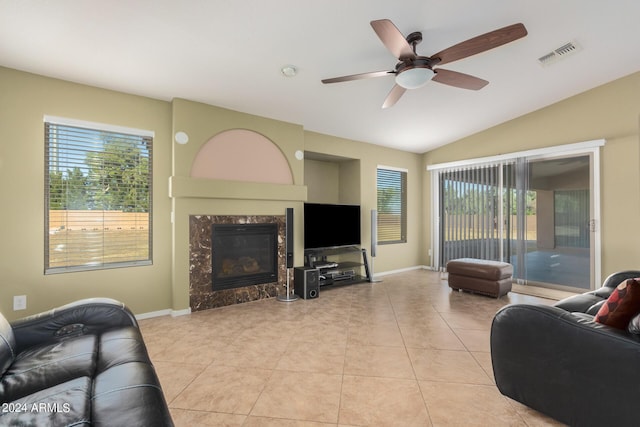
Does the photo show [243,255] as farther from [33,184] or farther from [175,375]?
[33,184]

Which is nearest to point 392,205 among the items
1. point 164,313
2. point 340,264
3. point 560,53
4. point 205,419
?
point 340,264

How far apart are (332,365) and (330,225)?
267cm

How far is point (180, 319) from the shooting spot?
342 cm

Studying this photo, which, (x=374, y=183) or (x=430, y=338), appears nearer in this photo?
(x=430, y=338)

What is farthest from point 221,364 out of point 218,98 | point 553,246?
point 553,246

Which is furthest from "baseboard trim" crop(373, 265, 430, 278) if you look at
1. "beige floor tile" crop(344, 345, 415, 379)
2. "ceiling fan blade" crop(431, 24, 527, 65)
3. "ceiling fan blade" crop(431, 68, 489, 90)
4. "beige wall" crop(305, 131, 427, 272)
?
"ceiling fan blade" crop(431, 24, 527, 65)

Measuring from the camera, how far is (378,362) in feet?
7.91

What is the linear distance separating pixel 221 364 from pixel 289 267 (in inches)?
73.8

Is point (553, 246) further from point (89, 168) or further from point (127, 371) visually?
point (89, 168)

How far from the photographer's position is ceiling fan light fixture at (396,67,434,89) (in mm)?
2479

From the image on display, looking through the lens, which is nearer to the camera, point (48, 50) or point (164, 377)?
point (164, 377)

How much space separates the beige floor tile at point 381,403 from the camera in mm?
1729

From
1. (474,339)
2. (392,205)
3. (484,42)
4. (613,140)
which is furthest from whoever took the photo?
(392,205)

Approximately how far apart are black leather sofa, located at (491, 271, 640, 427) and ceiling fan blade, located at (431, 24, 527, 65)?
1.81m
